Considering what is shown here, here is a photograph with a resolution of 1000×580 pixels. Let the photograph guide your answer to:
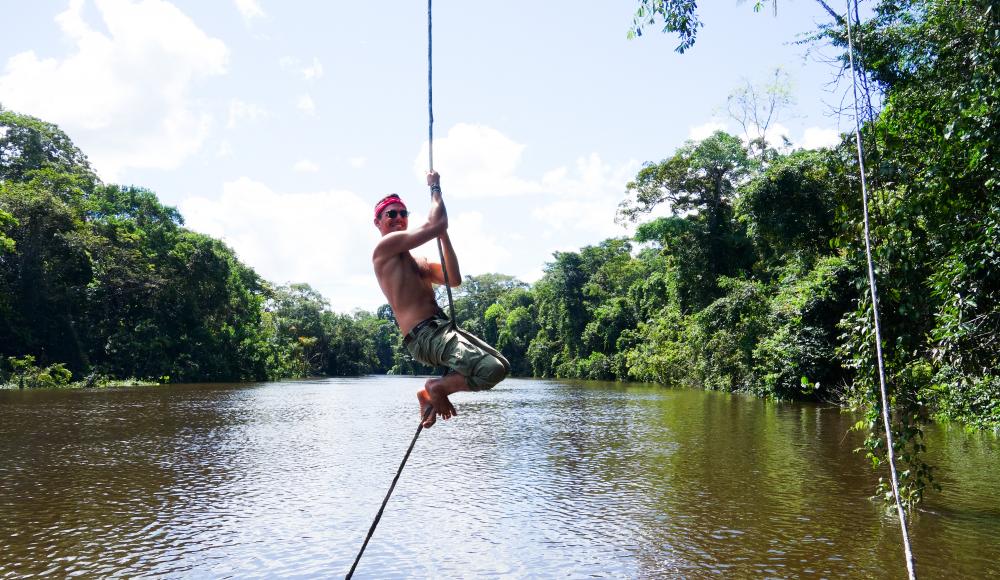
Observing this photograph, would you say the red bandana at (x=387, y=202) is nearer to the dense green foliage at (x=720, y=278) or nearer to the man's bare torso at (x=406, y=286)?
the man's bare torso at (x=406, y=286)

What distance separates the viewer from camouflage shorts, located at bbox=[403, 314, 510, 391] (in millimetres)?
4180

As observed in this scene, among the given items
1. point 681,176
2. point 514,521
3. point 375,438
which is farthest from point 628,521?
point 681,176

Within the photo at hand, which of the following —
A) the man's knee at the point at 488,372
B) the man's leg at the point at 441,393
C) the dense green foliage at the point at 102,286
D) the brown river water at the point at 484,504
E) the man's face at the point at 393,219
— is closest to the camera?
the man's knee at the point at 488,372

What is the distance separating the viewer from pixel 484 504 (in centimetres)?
879

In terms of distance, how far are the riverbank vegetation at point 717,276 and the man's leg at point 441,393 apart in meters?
4.27

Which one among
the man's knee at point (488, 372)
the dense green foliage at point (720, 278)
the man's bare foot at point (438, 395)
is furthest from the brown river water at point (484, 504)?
the man's knee at point (488, 372)

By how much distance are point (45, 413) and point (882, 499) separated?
20280mm

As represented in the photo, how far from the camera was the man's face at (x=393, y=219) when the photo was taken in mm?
4395

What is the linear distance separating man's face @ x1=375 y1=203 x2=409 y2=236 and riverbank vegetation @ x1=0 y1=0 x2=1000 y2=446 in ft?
14.4

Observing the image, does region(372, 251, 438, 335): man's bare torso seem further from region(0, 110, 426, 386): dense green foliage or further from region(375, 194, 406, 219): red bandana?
region(0, 110, 426, 386): dense green foliage

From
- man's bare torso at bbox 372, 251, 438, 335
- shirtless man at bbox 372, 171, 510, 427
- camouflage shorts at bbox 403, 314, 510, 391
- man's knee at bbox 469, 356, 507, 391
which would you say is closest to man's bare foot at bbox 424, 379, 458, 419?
shirtless man at bbox 372, 171, 510, 427

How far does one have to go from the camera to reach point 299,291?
79.3m

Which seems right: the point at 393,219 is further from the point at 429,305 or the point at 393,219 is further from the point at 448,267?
the point at 429,305

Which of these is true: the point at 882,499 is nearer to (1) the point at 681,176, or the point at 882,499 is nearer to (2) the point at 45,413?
(2) the point at 45,413
